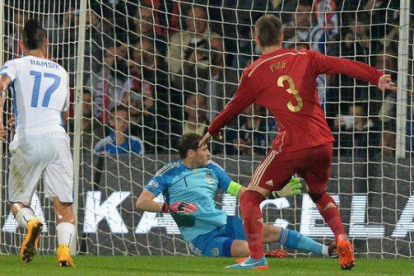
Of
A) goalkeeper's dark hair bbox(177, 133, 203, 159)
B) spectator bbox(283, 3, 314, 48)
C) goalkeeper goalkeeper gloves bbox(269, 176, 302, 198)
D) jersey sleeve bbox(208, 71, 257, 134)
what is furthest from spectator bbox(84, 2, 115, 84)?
jersey sleeve bbox(208, 71, 257, 134)

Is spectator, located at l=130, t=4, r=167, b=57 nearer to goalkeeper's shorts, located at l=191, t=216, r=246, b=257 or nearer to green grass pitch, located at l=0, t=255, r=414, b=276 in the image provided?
Answer: goalkeeper's shorts, located at l=191, t=216, r=246, b=257

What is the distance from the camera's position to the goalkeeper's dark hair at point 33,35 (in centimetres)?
959

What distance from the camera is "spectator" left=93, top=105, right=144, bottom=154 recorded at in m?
13.6

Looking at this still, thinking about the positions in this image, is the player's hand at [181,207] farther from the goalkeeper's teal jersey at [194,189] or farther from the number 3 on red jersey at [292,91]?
the number 3 on red jersey at [292,91]

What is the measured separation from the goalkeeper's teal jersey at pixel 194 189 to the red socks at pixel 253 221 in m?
2.05

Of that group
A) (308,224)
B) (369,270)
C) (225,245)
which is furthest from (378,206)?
(369,270)

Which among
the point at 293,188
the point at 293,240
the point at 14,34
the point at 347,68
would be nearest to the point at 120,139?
the point at 14,34

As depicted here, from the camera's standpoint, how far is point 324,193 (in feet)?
31.9

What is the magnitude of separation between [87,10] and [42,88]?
148 inches

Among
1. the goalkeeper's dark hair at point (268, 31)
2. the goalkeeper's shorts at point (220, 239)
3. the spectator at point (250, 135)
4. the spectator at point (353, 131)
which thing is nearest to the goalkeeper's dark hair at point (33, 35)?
the goalkeeper's dark hair at point (268, 31)

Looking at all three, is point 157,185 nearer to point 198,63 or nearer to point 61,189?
point 61,189

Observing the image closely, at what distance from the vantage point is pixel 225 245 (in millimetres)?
11453

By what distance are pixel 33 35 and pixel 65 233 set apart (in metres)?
1.64

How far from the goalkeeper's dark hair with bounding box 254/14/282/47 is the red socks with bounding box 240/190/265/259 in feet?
3.97
